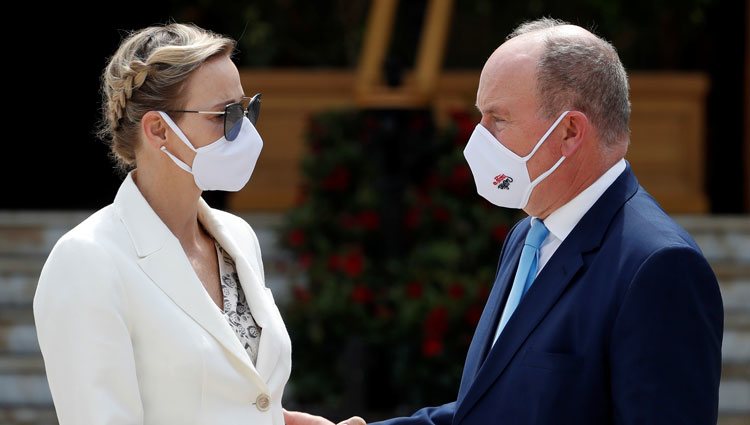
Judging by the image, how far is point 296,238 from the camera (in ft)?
22.3

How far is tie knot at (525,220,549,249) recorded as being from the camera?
9.05 feet

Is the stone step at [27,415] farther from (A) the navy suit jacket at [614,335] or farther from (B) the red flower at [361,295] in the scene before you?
(A) the navy suit jacket at [614,335]

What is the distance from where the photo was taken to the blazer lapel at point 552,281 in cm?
255

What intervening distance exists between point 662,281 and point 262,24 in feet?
22.3

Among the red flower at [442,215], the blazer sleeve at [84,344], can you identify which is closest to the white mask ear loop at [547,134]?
the blazer sleeve at [84,344]

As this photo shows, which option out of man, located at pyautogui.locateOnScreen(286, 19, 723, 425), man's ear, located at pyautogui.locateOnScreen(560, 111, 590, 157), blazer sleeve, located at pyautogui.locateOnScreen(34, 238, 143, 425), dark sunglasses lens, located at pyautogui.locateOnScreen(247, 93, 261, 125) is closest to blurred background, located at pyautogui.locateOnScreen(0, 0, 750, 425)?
dark sunglasses lens, located at pyautogui.locateOnScreen(247, 93, 261, 125)

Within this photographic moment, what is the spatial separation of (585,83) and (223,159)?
2.74 ft

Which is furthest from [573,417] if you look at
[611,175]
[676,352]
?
[611,175]

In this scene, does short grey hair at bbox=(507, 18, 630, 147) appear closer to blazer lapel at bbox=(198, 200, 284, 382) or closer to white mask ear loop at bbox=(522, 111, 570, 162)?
white mask ear loop at bbox=(522, 111, 570, 162)

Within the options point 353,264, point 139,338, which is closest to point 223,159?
point 139,338

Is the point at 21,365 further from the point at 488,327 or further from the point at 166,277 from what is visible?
the point at 488,327

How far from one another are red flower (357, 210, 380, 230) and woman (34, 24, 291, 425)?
3692 millimetres

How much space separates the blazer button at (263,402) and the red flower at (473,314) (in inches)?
137

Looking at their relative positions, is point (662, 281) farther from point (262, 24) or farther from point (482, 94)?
point (262, 24)
